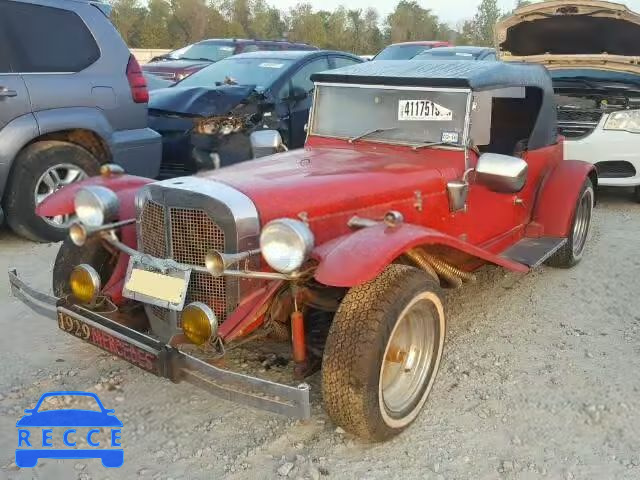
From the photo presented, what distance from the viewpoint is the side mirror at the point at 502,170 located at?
12.0 ft

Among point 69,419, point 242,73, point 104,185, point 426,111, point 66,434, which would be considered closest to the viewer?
point 66,434

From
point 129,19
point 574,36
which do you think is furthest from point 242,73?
point 129,19

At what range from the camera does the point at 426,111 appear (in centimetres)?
407

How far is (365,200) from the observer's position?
11.4 ft

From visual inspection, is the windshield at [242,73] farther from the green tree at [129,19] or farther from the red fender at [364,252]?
the green tree at [129,19]

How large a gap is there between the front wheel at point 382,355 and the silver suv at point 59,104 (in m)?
3.78

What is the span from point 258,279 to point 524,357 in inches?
71.3

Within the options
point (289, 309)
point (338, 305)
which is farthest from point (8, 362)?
point (338, 305)

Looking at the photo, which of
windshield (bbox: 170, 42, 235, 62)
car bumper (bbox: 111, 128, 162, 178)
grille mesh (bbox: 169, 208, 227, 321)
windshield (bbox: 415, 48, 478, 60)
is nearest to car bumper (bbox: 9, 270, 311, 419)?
grille mesh (bbox: 169, 208, 227, 321)

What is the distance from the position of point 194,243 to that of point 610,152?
19.1 ft

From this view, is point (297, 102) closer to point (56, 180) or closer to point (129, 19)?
point (56, 180)

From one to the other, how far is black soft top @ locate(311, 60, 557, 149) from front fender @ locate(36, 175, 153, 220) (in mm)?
1505

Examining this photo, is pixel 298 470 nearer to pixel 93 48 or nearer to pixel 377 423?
pixel 377 423

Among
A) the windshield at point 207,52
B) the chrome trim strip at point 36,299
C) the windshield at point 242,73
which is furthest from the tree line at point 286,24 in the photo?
the chrome trim strip at point 36,299
